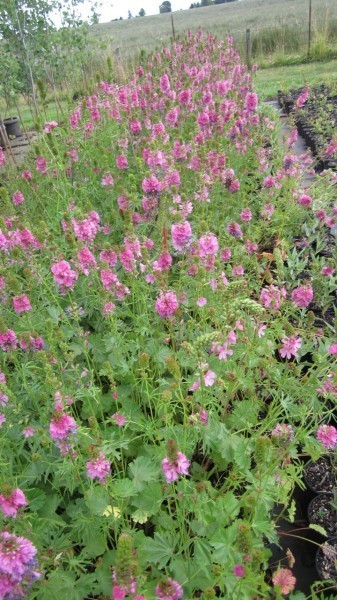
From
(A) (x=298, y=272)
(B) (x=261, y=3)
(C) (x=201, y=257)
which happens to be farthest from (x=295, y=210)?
(B) (x=261, y=3)

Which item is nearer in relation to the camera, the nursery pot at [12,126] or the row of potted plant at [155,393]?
the row of potted plant at [155,393]

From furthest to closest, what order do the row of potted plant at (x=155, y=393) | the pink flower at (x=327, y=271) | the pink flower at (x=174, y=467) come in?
1. the pink flower at (x=327, y=271)
2. the row of potted plant at (x=155, y=393)
3. the pink flower at (x=174, y=467)

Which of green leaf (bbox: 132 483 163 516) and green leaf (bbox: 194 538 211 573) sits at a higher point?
green leaf (bbox: 194 538 211 573)

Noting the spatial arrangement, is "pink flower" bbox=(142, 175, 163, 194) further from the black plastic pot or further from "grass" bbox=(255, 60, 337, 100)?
"grass" bbox=(255, 60, 337, 100)

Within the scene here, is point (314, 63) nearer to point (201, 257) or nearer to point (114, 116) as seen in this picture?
point (114, 116)

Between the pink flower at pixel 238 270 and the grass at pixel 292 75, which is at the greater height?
the pink flower at pixel 238 270

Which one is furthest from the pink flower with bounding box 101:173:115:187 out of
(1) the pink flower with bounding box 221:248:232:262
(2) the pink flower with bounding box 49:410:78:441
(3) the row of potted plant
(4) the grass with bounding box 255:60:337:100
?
(4) the grass with bounding box 255:60:337:100

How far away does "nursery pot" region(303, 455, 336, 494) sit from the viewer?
2229mm

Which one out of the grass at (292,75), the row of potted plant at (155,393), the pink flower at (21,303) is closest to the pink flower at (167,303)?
the row of potted plant at (155,393)

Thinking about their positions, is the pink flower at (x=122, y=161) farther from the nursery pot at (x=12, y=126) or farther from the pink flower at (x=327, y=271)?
the nursery pot at (x=12, y=126)

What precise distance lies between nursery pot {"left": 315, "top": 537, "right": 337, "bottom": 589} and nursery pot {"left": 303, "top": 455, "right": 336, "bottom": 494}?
0.27m

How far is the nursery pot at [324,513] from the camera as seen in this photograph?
207cm

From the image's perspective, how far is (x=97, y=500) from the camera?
168 cm

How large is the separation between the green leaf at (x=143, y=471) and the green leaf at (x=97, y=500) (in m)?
0.14
